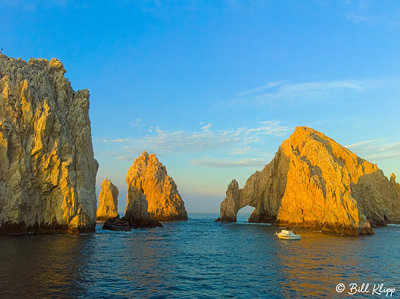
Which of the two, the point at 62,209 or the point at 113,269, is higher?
the point at 62,209

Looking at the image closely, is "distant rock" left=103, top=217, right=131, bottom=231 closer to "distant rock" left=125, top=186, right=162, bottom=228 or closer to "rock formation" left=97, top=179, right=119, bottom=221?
"distant rock" left=125, top=186, right=162, bottom=228

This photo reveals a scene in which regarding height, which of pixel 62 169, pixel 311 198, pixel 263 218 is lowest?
pixel 263 218

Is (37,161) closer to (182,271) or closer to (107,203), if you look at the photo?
(182,271)

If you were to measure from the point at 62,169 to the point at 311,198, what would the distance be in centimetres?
6048

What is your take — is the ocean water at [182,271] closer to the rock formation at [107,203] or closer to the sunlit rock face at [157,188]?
the rock formation at [107,203]

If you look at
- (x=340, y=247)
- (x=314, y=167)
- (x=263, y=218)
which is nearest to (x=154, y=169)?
(x=263, y=218)

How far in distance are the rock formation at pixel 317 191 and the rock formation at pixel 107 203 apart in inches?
1750

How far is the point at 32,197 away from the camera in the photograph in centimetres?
4959

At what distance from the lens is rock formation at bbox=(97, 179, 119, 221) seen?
11494 centimetres

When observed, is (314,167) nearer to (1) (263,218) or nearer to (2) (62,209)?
(1) (263,218)

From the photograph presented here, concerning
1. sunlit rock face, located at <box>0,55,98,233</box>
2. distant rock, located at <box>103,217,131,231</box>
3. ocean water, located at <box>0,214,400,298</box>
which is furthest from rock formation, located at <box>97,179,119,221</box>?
ocean water, located at <box>0,214,400,298</box>

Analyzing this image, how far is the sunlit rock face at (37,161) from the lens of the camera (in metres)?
46.4

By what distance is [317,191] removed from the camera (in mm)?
75312

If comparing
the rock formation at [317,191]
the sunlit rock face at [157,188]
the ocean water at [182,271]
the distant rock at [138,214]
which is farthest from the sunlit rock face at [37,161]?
the sunlit rock face at [157,188]
